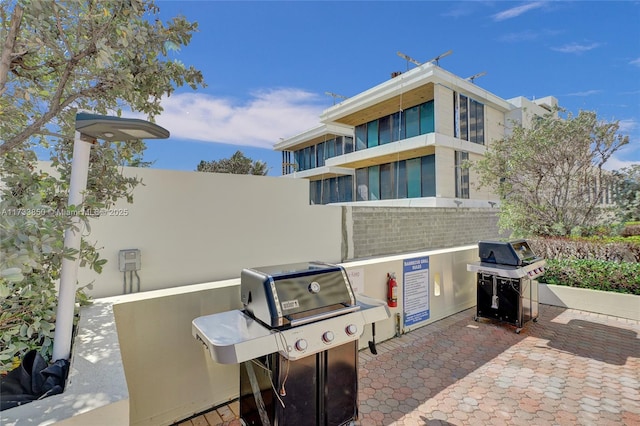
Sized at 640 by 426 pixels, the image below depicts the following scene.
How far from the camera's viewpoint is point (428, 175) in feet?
40.3

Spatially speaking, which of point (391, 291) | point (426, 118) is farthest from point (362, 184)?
point (391, 291)

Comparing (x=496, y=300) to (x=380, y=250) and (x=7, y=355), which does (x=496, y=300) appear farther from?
(x=7, y=355)

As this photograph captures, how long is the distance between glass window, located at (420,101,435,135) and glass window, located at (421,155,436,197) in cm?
111

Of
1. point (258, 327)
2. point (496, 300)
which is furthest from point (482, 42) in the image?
point (258, 327)

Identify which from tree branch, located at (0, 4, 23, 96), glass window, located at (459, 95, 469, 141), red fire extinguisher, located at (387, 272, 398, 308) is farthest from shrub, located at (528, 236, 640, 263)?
tree branch, located at (0, 4, 23, 96)

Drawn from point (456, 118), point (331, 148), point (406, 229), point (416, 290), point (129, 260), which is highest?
point (331, 148)

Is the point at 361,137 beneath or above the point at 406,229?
above

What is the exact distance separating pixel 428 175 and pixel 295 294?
1135 cm

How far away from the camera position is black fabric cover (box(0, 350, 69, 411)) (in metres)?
1.43

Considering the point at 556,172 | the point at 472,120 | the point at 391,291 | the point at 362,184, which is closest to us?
the point at 391,291

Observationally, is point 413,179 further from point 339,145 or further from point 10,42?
point 10,42

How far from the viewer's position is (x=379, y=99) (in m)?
12.9

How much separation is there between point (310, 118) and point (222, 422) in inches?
660

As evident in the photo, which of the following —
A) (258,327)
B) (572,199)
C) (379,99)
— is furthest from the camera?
(379,99)
